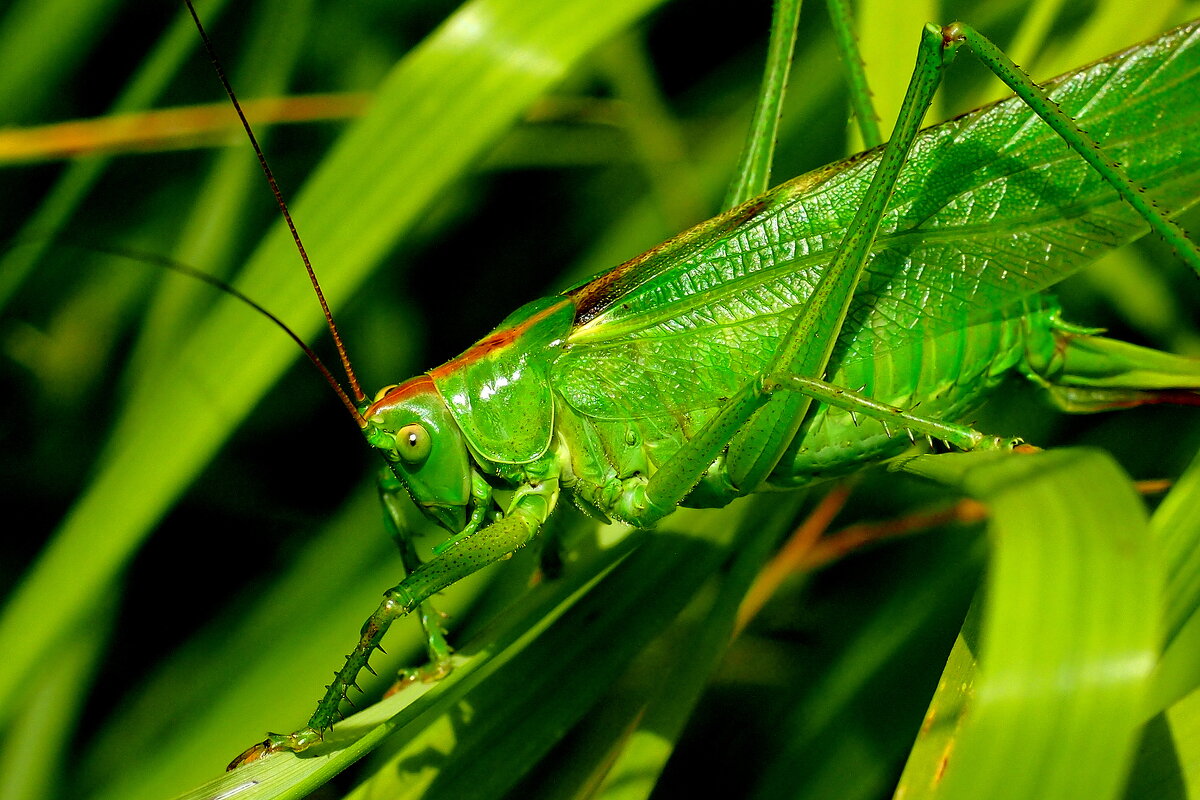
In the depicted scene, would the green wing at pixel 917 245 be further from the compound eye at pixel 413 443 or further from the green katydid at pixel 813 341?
the compound eye at pixel 413 443

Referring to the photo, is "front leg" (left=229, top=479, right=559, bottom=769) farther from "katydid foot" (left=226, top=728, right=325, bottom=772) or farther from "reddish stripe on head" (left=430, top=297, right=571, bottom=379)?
"reddish stripe on head" (left=430, top=297, right=571, bottom=379)

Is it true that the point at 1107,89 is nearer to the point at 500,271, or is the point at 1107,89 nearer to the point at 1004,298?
the point at 1004,298

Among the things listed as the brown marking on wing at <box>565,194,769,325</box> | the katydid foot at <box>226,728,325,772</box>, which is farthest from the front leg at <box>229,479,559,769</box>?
the brown marking on wing at <box>565,194,769,325</box>

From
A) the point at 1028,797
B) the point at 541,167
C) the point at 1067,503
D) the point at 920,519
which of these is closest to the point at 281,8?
the point at 541,167

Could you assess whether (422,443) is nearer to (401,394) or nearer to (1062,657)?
(401,394)

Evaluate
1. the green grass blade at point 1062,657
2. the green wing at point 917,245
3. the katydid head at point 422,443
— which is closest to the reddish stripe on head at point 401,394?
the katydid head at point 422,443

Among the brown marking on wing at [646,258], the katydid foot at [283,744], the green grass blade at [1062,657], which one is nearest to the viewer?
the green grass blade at [1062,657]

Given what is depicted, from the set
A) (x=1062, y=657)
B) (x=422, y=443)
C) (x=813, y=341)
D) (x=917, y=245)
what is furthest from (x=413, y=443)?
(x=1062, y=657)

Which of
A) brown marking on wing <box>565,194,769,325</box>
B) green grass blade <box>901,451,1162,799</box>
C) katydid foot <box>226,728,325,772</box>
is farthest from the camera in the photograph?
brown marking on wing <box>565,194,769,325</box>
